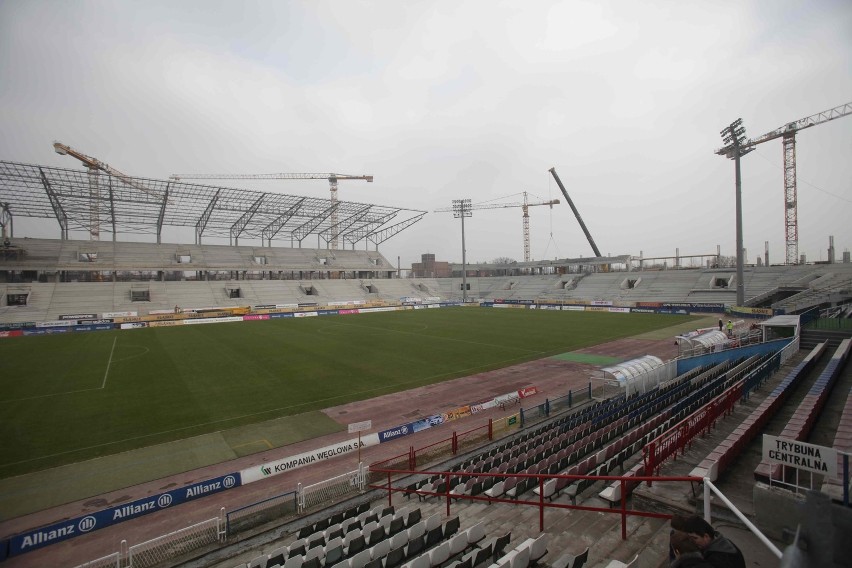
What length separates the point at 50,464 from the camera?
14180 millimetres

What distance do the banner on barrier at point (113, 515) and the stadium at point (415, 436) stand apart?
0.05 metres

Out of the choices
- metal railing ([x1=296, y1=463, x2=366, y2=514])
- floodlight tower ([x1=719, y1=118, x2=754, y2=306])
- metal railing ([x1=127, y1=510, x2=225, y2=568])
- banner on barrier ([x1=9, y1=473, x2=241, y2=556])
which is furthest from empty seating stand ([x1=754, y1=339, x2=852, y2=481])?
floodlight tower ([x1=719, y1=118, x2=754, y2=306])

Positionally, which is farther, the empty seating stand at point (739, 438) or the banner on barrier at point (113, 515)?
the banner on barrier at point (113, 515)

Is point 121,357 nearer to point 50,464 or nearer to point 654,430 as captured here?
point 50,464

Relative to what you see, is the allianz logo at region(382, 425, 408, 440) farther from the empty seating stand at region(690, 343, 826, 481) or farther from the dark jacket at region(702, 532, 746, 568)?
the dark jacket at region(702, 532, 746, 568)

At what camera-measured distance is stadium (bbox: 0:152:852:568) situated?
6988 millimetres

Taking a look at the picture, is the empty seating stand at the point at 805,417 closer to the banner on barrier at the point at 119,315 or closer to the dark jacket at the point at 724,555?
the dark jacket at the point at 724,555

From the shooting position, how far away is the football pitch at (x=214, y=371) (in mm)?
17094

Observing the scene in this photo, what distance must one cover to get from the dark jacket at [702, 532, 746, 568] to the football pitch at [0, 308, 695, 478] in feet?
53.2

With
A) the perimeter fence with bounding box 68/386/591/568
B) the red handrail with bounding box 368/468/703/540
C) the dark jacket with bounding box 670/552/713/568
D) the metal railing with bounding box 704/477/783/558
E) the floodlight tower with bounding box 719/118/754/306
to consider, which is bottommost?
the perimeter fence with bounding box 68/386/591/568

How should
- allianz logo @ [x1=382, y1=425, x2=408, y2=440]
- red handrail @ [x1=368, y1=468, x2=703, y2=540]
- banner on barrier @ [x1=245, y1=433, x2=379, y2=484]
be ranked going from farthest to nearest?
allianz logo @ [x1=382, y1=425, x2=408, y2=440] < banner on barrier @ [x1=245, y1=433, x2=379, y2=484] < red handrail @ [x1=368, y1=468, x2=703, y2=540]

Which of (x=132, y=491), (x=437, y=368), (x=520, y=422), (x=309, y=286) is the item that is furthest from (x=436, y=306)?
(x=132, y=491)

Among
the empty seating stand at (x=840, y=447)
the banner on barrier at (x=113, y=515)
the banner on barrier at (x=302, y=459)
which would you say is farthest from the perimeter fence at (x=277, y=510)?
the empty seating stand at (x=840, y=447)

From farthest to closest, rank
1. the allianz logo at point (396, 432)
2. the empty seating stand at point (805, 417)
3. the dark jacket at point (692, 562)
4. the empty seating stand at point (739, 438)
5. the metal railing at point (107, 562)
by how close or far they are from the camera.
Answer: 1. the allianz logo at point (396, 432)
2. the metal railing at point (107, 562)
3. the empty seating stand at point (739, 438)
4. the empty seating stand at point (805, 417)
5. the dark jacket at point (692, 562)
